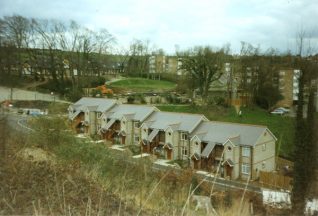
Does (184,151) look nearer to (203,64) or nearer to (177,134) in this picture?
(177,134)

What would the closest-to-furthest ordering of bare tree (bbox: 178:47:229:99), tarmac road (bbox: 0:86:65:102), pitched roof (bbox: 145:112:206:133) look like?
tarmac road (bbox: 0:86:65:102) < bare tree (bbox: 178:47:229:99) < pitched roof (bbox: 145:112:206:133)

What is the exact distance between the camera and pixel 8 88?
351 centimetres

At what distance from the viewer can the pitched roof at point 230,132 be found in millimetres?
4055

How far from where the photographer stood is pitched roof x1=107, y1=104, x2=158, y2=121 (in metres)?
4.06

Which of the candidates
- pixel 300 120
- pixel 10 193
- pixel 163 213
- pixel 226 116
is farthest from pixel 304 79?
pixel 10 193

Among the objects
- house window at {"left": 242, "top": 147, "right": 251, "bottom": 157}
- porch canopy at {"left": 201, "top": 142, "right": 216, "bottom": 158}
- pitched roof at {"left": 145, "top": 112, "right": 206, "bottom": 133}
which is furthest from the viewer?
pitched roof at {"left": 145, "top": 112, "right": 206, "bottom": 133}

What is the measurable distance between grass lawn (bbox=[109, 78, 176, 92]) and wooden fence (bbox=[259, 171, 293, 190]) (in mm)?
1508

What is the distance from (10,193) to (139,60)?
2.44 metres

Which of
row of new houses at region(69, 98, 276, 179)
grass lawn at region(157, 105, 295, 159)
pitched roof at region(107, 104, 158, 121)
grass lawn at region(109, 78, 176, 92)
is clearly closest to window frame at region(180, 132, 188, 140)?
row of new houses at region(69, 98, 276, 179)

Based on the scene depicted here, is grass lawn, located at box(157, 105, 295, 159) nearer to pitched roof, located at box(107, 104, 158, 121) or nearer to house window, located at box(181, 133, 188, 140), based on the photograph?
pitched roof, located at box(107, 104, 158, 121)

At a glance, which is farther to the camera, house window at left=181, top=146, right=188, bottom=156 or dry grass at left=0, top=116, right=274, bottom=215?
house window at left=181, top=146, right=188, bottom=156

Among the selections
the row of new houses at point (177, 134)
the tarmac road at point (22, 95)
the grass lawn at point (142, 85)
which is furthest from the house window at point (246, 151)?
the tarmac road at point (22, 95)

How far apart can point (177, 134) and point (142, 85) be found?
742 mm

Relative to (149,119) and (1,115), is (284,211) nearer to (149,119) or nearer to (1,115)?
(149,119)
